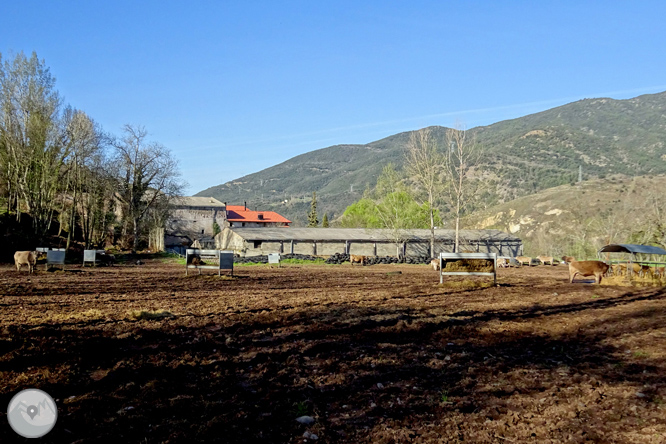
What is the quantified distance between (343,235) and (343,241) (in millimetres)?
1555

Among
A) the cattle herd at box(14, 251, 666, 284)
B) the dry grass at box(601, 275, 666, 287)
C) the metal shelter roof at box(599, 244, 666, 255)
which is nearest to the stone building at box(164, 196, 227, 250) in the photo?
the cattle herd at box(14, 251, 666, 284)

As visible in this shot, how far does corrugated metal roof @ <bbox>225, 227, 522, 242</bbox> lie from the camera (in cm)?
5751

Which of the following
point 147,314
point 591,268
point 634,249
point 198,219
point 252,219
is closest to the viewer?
point 147,314

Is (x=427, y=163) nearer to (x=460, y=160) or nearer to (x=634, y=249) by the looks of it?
(x=460, y=160)

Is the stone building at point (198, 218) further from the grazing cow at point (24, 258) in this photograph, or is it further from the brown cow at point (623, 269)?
the brown cow at point (623, 269)

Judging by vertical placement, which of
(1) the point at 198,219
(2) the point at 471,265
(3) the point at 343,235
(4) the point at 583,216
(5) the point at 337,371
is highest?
(1) the point at 198,219

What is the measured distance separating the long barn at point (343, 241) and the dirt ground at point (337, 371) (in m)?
42.8

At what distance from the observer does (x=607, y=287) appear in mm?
20953

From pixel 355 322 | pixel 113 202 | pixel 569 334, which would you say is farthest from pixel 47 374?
pixel 113 202

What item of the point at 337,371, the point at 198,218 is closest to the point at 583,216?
the point at 198,218

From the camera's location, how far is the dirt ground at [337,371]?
4.87 metres

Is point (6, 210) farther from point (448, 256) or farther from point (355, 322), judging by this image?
point (355, 322)

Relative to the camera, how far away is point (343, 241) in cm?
5928

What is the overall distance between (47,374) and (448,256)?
16.4 metres
